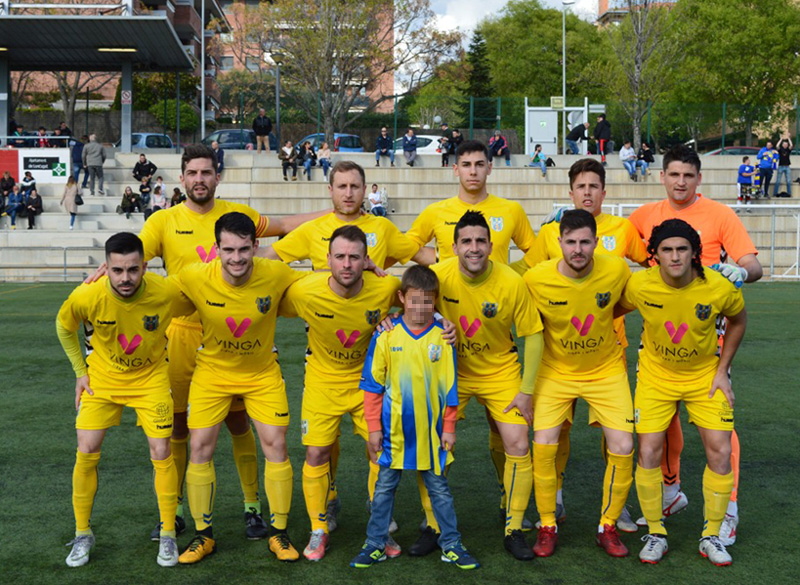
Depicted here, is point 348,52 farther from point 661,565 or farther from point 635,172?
point 661,565

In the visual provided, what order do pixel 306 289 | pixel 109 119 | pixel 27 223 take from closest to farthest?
pixel 306 289 < pixel 27 223 < pixel 109 119

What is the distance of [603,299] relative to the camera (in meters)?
5.59

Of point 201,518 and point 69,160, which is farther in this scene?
point 69,160

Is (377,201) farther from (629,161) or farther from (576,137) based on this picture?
(576,137)

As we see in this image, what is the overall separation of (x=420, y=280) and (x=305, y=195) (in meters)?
22.9

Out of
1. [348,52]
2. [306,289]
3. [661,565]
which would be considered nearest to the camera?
[661,565]

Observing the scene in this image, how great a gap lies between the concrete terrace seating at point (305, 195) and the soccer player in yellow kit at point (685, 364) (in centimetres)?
1730

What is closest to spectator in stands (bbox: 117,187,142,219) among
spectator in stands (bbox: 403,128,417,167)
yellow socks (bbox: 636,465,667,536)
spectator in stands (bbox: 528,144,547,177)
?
spectator in stands (bbox: 403,128,417,167)

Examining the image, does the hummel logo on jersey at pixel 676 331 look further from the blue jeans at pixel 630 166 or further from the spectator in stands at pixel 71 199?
the blue jeans at pixel 630 166

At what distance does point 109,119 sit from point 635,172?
28.2 metres

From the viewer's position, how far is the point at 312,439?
5.58 metres

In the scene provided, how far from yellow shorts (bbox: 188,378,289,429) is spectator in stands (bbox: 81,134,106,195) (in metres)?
23.0

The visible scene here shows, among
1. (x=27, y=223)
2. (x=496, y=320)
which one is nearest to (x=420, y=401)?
(x=496, y=320)

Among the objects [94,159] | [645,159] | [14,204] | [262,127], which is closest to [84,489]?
[14,204]
